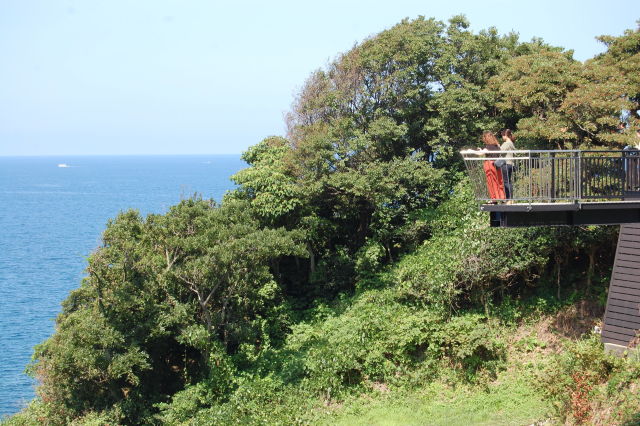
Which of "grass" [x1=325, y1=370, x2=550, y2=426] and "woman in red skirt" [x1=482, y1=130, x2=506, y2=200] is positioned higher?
"woman in red skirt" [x1=482, y1=130, x2=506, y2=200]

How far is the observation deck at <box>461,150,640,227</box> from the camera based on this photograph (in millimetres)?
11188

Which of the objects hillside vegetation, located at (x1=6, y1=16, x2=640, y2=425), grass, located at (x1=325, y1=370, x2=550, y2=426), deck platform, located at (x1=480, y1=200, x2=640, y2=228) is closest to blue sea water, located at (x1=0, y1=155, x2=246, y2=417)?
hillside vegetation, located at (x1=6, y1=16, x2=640, y2=425)

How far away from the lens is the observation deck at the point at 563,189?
440 inches

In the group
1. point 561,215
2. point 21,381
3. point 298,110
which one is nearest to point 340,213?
point 298,110

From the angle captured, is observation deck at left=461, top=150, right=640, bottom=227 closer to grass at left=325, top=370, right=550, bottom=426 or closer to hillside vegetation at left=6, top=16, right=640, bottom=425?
hillside vegetation at left=6, top=16, right=640, bottom=425

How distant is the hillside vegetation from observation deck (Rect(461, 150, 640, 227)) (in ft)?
12.8

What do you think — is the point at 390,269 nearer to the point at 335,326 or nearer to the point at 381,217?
the point at 381,217

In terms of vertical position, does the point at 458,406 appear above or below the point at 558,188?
below

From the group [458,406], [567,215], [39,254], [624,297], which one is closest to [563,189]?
[567,215]

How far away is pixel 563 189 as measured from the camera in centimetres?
1133

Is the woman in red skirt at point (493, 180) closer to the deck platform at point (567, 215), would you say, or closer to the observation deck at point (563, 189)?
the observation deck at point (563, 189)

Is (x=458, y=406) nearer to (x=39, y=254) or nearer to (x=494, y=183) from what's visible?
(x=494, y=183)

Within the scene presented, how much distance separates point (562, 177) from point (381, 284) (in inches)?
445

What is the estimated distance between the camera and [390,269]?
2275cm
